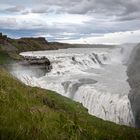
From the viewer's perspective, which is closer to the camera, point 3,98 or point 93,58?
point 3,98

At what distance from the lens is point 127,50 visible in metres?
89.7

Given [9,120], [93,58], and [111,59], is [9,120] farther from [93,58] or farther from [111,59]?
[111,59]

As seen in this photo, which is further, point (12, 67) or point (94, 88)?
point (12, 67)

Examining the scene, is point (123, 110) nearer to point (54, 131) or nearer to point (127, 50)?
point (54, 131)

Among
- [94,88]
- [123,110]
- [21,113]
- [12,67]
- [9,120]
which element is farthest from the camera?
[12,67]

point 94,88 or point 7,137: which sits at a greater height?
point 7,137

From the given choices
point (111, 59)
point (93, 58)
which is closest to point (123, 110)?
point (93, 58)

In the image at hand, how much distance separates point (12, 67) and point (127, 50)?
4828 cm

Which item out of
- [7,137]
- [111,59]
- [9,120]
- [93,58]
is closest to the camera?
[7,137]

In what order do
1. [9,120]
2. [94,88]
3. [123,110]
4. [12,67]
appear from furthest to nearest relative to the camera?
1. [12,67]
2. [94,88]
3. [123,110]
4. [9,120]

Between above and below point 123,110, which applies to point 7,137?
above

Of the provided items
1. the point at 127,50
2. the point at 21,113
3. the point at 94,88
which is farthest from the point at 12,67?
the point at 127,50

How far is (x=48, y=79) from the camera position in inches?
1885

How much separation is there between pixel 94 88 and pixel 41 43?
516ft
